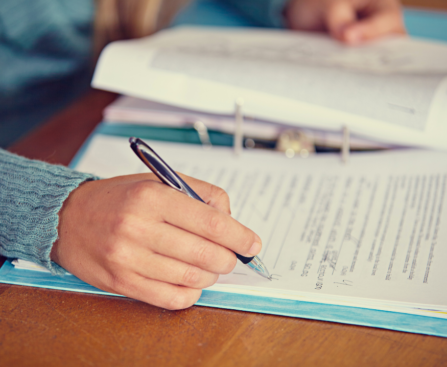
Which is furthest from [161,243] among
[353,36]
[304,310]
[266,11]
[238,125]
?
[266,11]

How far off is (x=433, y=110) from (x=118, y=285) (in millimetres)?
434

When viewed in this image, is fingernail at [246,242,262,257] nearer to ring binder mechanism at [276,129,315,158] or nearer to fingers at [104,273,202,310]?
fingers at [104,273,202,310]

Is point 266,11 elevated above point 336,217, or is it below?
above

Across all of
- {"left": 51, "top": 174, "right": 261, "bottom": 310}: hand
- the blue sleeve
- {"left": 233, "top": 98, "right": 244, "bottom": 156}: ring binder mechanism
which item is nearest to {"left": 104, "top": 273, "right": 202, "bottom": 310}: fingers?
{"left": 51, "top": 174, "right": 261, "bottom": 310}: hand

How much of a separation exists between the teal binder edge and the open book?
28cm

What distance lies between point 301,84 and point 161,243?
1.09 ft

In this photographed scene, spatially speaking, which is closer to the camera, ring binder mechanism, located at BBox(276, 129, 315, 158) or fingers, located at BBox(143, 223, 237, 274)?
fingers, located at BBox(143, 223, 237, 274)

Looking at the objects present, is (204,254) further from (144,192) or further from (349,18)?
(349,18)

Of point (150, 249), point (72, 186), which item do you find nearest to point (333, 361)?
point (150, 249)

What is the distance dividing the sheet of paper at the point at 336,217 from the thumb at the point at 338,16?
36cm

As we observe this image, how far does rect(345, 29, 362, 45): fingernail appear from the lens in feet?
2.48

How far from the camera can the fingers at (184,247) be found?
334mm

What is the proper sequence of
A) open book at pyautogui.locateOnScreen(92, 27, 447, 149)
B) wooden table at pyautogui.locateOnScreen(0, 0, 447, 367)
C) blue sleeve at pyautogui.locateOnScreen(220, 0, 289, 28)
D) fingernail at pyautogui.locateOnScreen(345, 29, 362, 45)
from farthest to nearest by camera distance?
blue sleeve at pyautogui.locateOnScreen(220, 0, 289, 28) → fingernail at pyautogui.locateOnScreen(345, 29, 362, 45) → open book at pyautogui.locateOnScreen(92, 27, 447, 149) → wooden table at pyautogui.locateOnScreen(0, 0, 447, 367)

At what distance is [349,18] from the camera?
818mm
